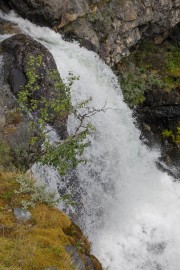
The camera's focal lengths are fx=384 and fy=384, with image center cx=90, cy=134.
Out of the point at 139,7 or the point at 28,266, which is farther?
the point at 139,7

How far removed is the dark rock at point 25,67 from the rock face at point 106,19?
321 cm

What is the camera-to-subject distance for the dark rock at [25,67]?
37.8 ft

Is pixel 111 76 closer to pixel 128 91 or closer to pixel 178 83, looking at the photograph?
pixel 128 91

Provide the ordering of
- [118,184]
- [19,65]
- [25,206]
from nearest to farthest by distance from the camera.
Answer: [25,206] < [19,65] < [118,184]

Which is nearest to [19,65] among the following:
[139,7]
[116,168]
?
[116,168]

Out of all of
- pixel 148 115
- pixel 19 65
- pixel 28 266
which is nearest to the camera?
pixel 28 266

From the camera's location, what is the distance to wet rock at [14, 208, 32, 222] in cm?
685

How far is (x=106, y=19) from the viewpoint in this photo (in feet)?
55.0

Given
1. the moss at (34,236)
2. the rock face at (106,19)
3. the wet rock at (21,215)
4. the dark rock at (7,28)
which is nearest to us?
the moss at (34,236)

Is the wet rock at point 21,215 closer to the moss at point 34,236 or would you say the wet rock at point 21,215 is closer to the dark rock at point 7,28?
the moss at point 34,236

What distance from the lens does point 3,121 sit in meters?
10.8

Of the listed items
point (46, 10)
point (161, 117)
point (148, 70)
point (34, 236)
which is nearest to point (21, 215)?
point (34, 236)

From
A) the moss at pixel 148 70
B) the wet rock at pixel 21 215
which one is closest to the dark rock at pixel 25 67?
the wet rock at pixel 21 215

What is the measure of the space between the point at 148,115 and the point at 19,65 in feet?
27.6
